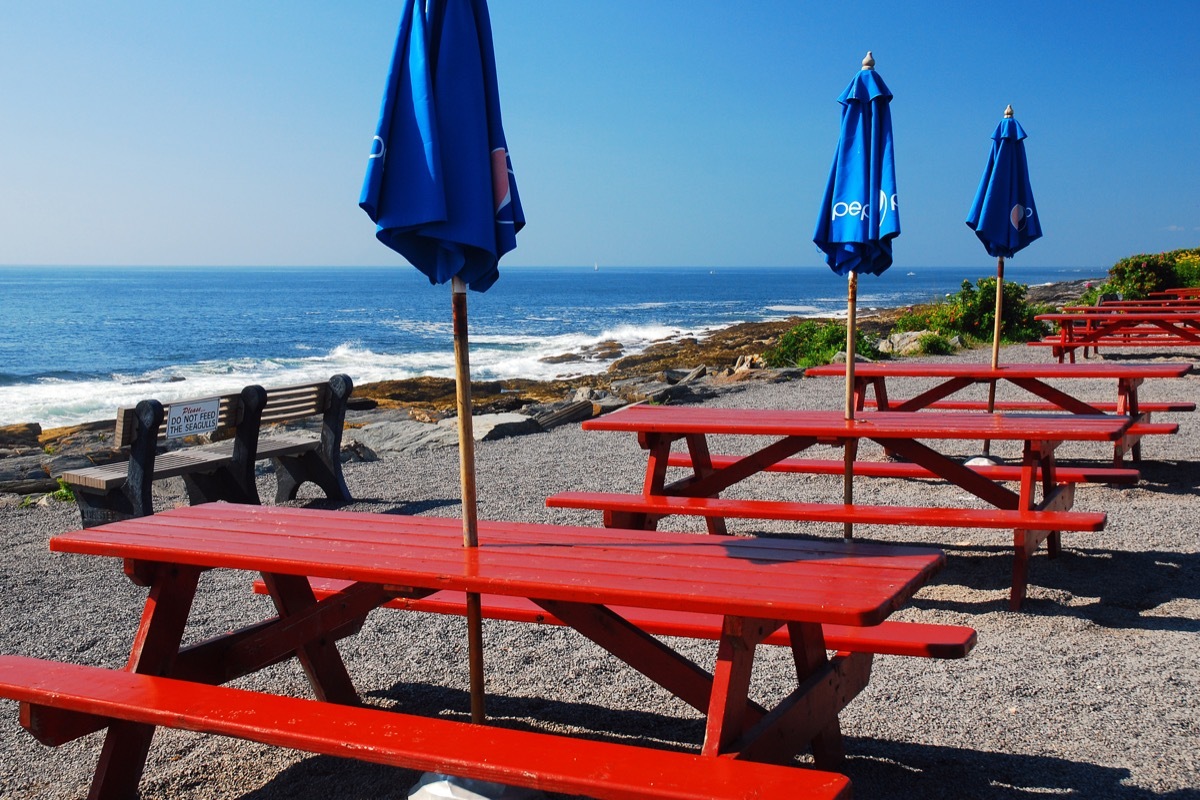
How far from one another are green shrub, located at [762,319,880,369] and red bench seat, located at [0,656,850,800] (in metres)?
14.2

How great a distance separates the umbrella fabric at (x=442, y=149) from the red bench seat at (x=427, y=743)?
128cm

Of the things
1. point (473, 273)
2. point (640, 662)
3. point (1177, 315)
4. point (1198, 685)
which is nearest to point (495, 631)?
point (640, 662)

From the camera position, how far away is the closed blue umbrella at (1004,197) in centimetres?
726

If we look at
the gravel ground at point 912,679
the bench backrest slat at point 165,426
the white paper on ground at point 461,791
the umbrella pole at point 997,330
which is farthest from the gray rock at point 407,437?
the white paper on ground at point 461,791

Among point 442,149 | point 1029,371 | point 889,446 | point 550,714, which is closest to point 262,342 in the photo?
point 1029,371

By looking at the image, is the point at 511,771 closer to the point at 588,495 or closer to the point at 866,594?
Result: the point at 866,594

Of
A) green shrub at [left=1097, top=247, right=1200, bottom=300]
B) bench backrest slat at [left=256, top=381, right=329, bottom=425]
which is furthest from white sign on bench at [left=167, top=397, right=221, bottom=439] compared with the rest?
green shrub at [left=1097, top=247, right=1200, bottom=300]

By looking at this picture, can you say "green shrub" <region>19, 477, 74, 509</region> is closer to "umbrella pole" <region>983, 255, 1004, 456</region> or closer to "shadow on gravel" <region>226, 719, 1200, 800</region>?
"shadow on gravel" <region>226, 719, 1200, 800</region>

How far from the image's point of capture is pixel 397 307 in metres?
74.9

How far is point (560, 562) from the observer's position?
2.98 m

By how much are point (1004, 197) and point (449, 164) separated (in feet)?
18.8

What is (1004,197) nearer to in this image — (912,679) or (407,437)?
(912,679)

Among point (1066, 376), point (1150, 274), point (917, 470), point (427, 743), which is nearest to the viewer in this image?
point (427, 743)

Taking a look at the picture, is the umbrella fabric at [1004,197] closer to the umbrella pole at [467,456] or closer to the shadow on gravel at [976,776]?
the shadow on gravel at [976,776]
